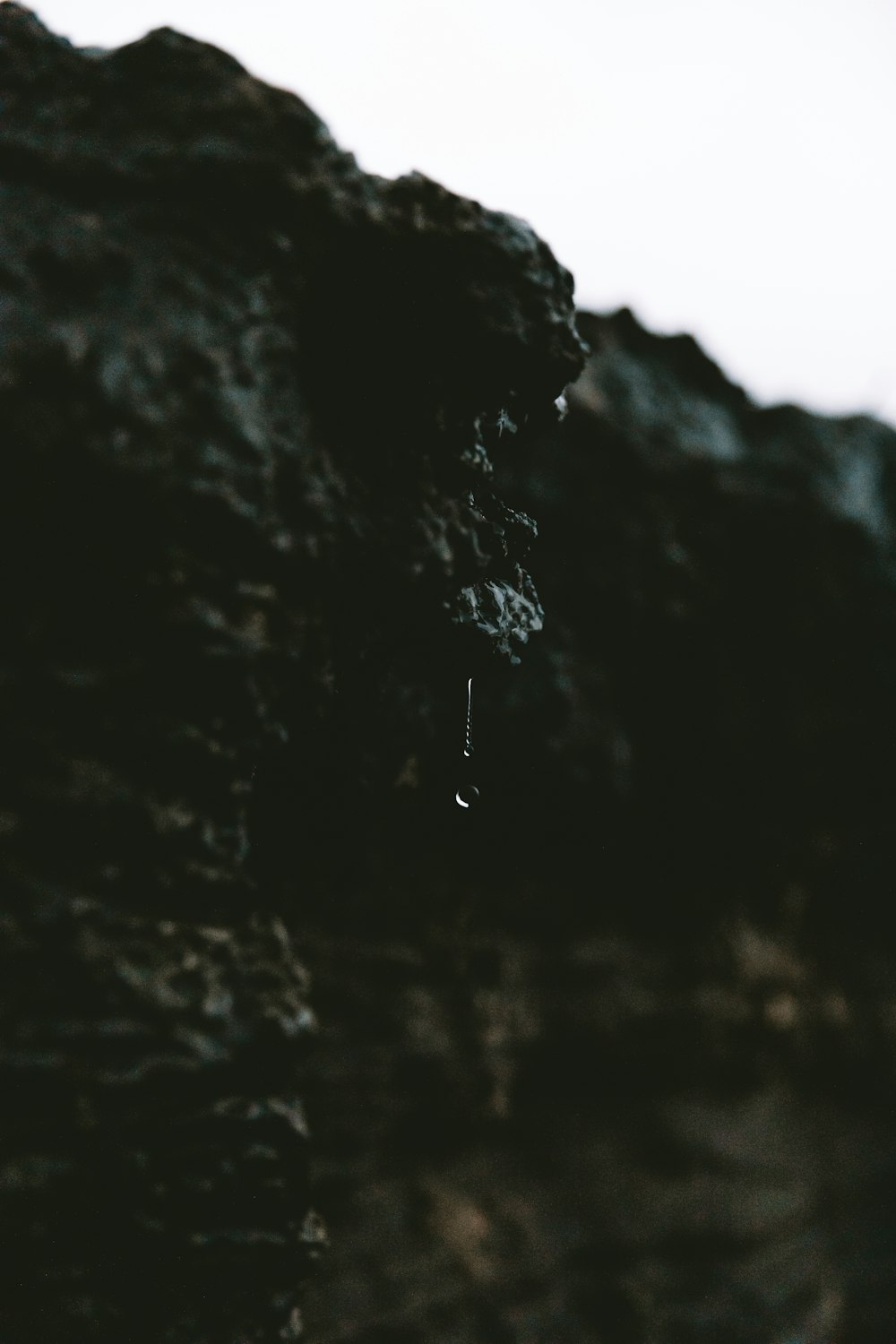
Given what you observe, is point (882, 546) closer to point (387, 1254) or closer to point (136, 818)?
point (387, 1254)

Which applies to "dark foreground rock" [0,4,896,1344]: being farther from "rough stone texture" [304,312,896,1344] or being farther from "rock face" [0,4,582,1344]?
"rough stone texture" [304,312,896,1344]

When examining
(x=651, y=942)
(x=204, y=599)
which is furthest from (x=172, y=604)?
(x=651, y=942)

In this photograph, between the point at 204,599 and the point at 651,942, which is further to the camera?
the point at 651,942

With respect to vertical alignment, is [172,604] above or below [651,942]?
below

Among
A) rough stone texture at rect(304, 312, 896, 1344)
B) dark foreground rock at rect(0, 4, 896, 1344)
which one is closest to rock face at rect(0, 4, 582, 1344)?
dark foreground rock at rect(0, 4, 896, 1344)

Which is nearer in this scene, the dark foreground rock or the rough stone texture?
the dark foreground rock

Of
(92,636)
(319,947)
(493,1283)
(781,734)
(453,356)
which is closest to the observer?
(92,636)

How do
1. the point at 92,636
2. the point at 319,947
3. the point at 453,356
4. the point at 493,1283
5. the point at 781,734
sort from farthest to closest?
the point at 781,734 → the point at 493,1283 → the point at 319,947 → the point at 453,356 → the point at 92,636

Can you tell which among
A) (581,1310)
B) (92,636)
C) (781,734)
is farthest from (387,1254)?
(92,636)

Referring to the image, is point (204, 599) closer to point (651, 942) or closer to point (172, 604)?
point (172, 604)
